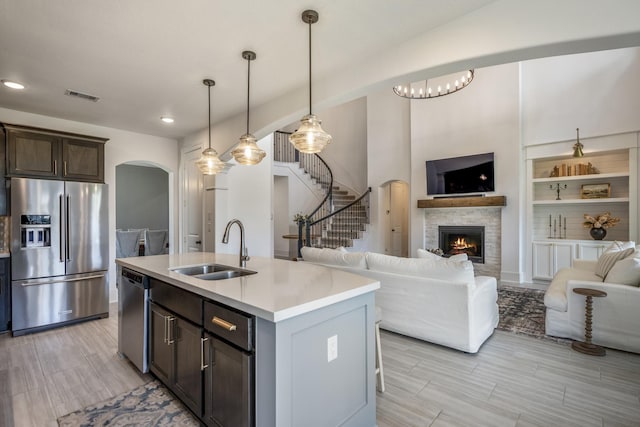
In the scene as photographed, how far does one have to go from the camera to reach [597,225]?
207 inches

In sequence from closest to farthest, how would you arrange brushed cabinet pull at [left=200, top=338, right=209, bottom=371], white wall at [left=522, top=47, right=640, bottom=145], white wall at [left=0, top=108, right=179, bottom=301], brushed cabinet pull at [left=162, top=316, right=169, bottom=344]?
brushed cabinet pull at [left=200, top=338, right=209, bottom=371], brushed cabinet pull at [left=162, top=316, right=169, bottom=344], white wall at [left=0, top=108, right=179, bottom=301], white wall at [left=522, top=47, right=640, bottom=145]

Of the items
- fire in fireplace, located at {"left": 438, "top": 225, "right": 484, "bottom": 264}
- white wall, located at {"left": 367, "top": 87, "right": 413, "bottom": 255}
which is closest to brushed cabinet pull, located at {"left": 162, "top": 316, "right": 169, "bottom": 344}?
fire in fireplace, located at {"left": 438, "top": 225, "right": 484, "bottom": 264}

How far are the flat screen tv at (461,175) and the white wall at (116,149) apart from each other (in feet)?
16.9

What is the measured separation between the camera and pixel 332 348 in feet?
5.65

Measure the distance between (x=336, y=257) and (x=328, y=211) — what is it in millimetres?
5261

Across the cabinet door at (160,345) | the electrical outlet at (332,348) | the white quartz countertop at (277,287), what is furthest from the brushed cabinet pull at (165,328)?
the electrical outlet at (332,348)

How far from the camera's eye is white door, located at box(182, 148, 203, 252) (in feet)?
17.2

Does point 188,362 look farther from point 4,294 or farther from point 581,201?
Answer: point 581,201

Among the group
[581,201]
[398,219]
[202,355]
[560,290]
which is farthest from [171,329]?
[398,219]

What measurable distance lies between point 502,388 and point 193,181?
197 inches

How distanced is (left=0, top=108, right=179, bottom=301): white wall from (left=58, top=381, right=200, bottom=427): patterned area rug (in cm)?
314

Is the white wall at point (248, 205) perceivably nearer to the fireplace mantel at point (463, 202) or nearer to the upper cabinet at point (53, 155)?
the upper cabinet at point (53, 155)

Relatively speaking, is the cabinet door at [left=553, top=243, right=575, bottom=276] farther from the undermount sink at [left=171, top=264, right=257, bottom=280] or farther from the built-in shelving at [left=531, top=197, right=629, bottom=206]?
the undermount sink at [left=171, top=264, right=257, bottom=280]

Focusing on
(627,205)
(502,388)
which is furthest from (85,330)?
(627,205)
